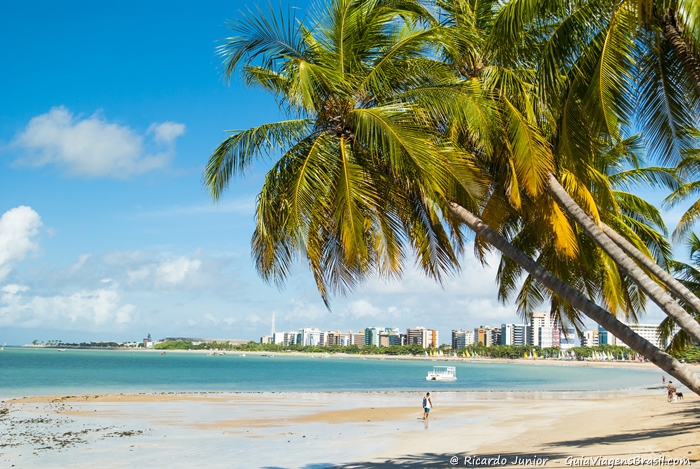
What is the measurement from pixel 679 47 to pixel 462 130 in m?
2.80

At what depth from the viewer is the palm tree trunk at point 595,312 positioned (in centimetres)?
532

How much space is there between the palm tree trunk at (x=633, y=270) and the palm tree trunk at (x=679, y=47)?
163 centimetres

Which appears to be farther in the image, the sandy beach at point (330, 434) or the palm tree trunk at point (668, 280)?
the sandy beach at point (330, 434)

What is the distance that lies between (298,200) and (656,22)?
4003mm

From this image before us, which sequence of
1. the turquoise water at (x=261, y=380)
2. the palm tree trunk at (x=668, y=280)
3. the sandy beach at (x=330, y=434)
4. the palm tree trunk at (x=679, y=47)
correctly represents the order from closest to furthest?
1. the palm tree trunk at (x=679, y=47)
2. the palm tree trunk at (x=668, y=280)
3. the sandy beach at (x=330, y=434)
4. the turquoise water at (x=261, y=380)

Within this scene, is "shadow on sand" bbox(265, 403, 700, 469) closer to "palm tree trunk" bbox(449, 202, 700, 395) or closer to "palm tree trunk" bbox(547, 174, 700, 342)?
"palm tree trunk" bbox(449, 202, 700, 395)

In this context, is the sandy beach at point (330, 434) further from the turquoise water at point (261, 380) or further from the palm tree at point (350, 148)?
the turquoise water at point (261, 380)

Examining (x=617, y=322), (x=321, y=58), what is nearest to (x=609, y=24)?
(x=617, y=322)

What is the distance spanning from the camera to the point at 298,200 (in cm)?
720

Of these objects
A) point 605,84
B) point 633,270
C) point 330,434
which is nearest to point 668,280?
point 633,270

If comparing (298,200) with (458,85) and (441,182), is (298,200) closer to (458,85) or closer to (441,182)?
(441,182)

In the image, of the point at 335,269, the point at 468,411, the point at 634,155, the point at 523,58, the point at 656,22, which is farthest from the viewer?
the point at 468,411

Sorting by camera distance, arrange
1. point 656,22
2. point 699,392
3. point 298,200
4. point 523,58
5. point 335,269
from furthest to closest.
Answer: point 335,269
point 523,58
point 298,200
point 656,22
point 699,392

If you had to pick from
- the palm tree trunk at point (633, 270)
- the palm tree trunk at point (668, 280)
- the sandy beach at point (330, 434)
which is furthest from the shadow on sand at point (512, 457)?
the palm tree trunk at point (633, 270)
